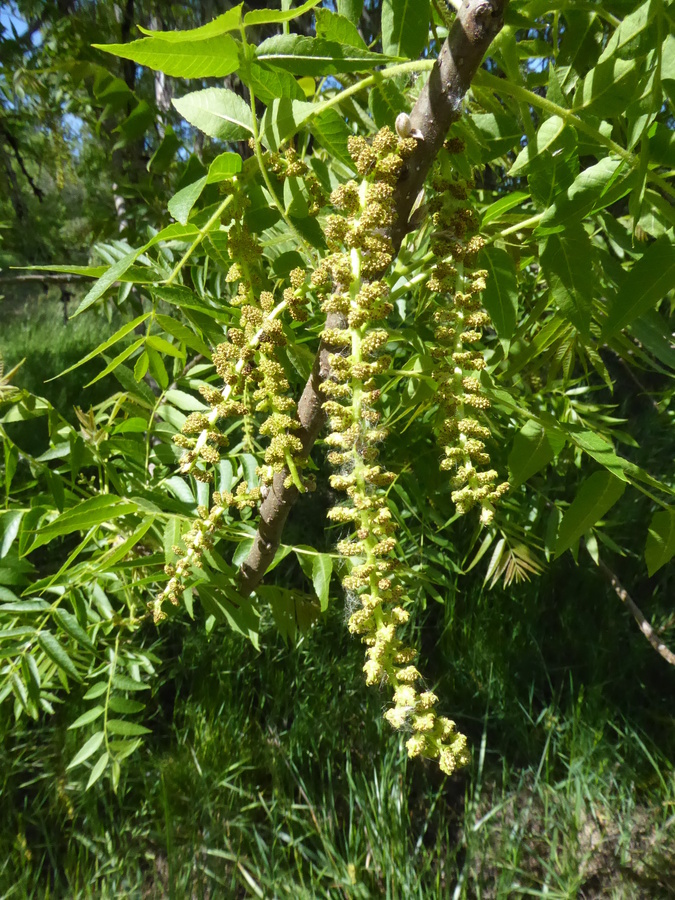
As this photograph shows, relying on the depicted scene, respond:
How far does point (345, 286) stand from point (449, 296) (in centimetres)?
14

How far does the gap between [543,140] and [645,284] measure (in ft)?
0.48

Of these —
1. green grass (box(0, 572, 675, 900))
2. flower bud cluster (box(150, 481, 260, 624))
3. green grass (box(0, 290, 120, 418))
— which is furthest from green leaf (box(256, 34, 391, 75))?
green grass (box(0, 290, 120, 418))

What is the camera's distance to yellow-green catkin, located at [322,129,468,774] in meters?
0.46

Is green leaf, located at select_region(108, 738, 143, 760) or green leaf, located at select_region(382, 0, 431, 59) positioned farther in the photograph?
green leaf, located at select_region(108, 738, 143, 760)

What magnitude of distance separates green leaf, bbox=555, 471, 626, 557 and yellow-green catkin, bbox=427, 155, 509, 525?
6.6 inches

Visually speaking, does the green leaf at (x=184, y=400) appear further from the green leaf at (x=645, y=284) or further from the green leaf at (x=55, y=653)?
the green leaf at (x=645, y=284)

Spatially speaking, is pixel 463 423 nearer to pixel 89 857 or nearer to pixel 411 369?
pixel 411 369

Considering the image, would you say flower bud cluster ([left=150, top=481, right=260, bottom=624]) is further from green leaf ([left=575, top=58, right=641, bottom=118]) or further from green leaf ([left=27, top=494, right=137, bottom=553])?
green leaf ([left=575, top=58, right=641, bottom=118])

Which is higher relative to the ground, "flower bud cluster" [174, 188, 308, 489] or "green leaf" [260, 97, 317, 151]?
"green leaf" [260, 97, 317, 151]

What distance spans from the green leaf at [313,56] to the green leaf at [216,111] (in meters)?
0.05

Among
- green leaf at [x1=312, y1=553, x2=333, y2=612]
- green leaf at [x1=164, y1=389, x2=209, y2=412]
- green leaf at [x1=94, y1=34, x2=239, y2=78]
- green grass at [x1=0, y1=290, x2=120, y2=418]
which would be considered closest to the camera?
A: green leaf at [x1=94, y1=34, x2=239, y2=78]

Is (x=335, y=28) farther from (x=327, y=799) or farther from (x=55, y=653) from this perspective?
(x=327, y=799)

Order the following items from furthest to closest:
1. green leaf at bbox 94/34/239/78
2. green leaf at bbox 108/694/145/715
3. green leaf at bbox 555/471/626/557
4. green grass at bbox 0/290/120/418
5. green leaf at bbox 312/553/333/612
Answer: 1. green grass at bbox 0/290/120/418
2. green leaf at bbox 108/694/145/715
3. green leaf at bbox 312/553/333/612
4. green leaf at bbox 555/471/626/557
5. green leaf at bbox 94/34/239/78

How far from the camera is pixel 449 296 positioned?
0.58 meters
